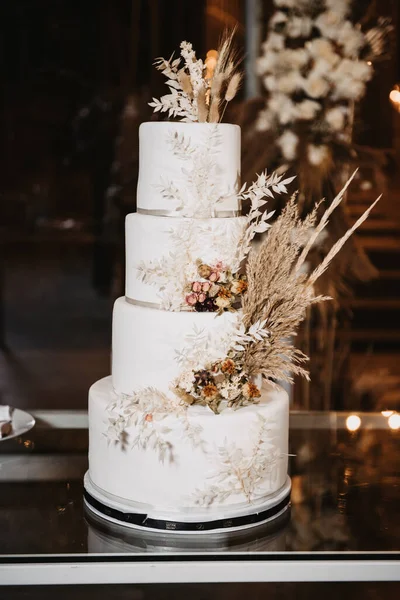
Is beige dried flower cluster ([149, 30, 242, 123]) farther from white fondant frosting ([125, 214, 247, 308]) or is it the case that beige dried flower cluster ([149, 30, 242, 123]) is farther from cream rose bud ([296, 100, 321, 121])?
cream rose bud ([296, 100, 321, 121])

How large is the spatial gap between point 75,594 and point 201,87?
50.1 inches

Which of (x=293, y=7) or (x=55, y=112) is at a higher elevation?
(x=293, y=7)

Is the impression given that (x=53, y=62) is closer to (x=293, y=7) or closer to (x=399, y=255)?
(x=293, y=7)

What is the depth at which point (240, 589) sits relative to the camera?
2.29 metres

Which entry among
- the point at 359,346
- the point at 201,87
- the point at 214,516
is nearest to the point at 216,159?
the point at 201,87

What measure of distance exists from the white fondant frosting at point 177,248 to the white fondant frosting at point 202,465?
0.95 feet

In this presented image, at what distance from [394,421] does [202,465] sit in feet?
2.93

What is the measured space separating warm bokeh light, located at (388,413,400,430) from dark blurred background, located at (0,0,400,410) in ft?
5.80

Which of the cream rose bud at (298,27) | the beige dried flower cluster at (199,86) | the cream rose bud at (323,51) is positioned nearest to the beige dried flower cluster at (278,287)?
the beige dried flower cluster at (199,86)

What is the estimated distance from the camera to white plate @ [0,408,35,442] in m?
2.32

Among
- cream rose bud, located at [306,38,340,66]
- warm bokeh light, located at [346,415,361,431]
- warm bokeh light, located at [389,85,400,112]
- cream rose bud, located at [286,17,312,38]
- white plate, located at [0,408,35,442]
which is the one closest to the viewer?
white plate, located at [0,408,35,442]

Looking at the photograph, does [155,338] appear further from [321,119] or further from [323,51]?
[321,119]

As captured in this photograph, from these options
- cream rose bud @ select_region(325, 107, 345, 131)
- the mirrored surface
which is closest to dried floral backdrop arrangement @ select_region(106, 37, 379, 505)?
the mirrored surface

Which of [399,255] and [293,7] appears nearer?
[293,7]
